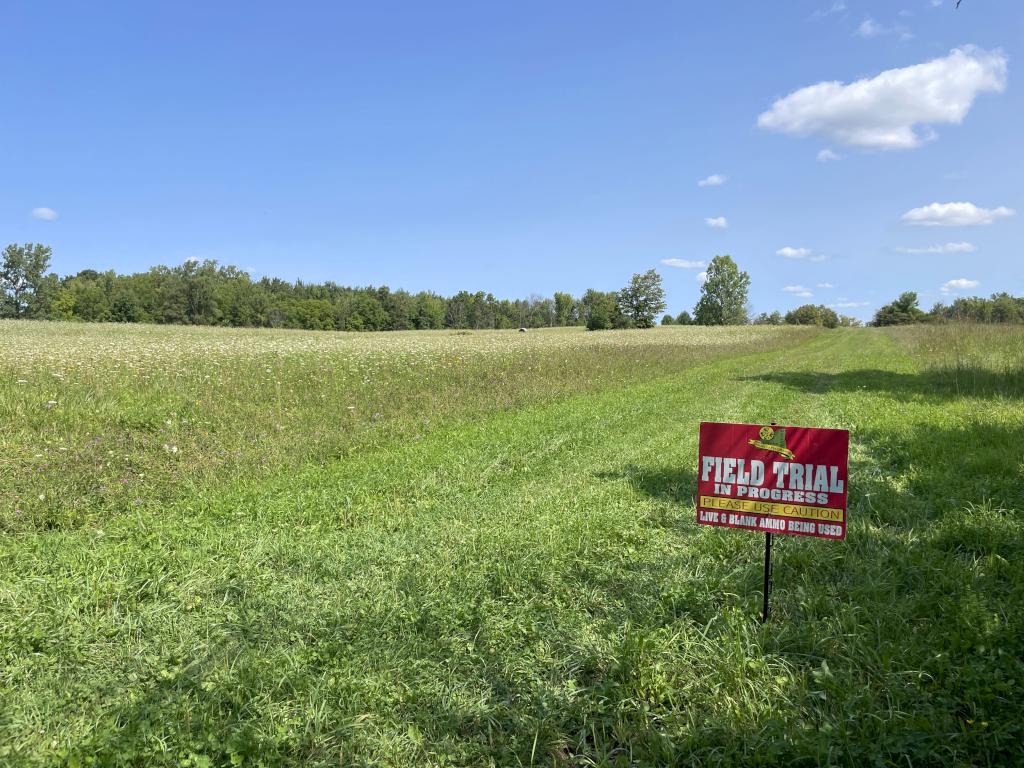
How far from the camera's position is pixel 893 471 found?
642 centimetres

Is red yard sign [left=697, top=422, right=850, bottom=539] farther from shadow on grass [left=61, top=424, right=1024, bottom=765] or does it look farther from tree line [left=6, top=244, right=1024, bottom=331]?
tree line [left=6, top=244, right=1024, bottom=331]

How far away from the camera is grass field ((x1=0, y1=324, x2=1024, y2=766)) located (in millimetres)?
2535

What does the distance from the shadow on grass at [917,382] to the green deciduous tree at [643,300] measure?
71.1 m

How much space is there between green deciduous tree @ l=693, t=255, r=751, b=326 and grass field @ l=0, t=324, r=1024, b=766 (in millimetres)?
93604

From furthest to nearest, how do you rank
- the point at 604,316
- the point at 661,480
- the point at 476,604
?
the point at 604,316 < the point at 661,480 < the point at 476,604

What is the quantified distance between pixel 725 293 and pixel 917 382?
288ft

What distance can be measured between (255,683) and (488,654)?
1.24 meters

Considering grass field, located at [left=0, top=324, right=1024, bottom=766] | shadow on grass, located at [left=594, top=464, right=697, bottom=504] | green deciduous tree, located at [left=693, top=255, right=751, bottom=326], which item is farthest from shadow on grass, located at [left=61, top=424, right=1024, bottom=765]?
green deciduous tree, located at [left=693, top=255, right=751, bottom=326]

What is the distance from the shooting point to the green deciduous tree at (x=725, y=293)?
311 feet

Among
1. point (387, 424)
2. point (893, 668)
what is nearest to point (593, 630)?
point (893, 668)

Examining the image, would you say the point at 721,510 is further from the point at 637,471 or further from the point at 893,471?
the point at 893,471

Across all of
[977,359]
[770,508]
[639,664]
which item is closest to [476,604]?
[639,664]

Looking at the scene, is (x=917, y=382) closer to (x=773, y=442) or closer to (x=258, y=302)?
(x=773, y=442)

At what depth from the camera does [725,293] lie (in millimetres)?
95750
